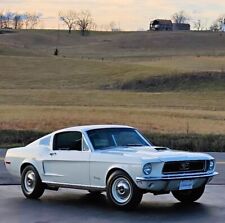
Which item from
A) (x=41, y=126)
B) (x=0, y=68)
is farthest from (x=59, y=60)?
(x=41, y=126)

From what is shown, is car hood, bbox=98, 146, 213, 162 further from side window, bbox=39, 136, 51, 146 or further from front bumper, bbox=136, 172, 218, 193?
side window, bbox=39, 136, 51, 146

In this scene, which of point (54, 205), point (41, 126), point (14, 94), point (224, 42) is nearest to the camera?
point (54, 205)

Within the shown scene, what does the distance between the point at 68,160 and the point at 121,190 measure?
1.42 metres

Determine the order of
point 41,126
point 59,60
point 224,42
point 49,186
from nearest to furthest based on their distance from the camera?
1. point 49,186
2. point 41,126
3. point 59,60
4. point 224,42

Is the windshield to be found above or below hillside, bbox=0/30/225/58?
below

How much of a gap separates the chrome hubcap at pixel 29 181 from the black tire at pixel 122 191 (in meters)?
1.95

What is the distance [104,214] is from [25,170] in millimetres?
2561

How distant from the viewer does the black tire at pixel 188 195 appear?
11406 mm

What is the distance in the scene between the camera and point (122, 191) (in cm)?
1068

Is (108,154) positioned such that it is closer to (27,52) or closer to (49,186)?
(49,186)

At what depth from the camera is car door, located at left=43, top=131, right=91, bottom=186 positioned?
1146 cm

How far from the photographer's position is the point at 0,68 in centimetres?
8262

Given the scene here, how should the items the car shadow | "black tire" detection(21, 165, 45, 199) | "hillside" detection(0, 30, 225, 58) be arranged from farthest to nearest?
"hillside" detection(0, 30, 225, 58)
"black tire" detection(21, 165, 45, 199)
the car shadow

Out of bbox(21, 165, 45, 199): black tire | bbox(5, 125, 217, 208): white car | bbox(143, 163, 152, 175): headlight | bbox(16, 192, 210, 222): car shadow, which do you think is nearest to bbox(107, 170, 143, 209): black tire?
bbox(5, 125, 217, 208): white car
